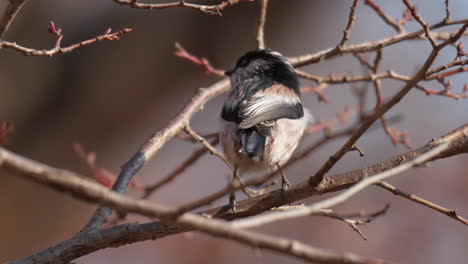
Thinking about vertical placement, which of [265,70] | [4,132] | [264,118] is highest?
[265,70]

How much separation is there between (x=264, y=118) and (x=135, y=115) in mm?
3060

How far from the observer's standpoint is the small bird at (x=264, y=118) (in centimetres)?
323

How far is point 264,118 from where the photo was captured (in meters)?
3.28

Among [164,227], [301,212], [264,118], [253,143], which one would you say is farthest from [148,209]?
[264,118]

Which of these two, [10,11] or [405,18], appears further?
[405,18]

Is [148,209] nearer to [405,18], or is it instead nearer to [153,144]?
[153,144]

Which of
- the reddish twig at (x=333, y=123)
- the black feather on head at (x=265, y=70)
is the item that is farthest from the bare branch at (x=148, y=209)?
the reddish twig at (x=333, y=123)

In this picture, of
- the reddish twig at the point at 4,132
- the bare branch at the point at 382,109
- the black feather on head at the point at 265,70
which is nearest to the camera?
the bare branch at the point at 382,109

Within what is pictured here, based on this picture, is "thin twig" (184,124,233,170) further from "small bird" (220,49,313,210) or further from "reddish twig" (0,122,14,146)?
"reddish twig" (0,122,14,146)

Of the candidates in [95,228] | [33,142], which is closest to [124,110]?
[33,142]

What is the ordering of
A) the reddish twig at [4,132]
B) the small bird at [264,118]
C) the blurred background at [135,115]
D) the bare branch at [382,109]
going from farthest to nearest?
the blurred background at [135,115]
the small bird at [264,118]
the reddish twig at [4,132]
the bare branch at [382,109]

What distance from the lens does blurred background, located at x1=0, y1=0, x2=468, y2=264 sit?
18.6ft

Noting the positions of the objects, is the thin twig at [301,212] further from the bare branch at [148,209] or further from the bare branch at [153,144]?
the bare branch at [153,144]

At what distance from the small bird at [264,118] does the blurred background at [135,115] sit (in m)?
1.58
